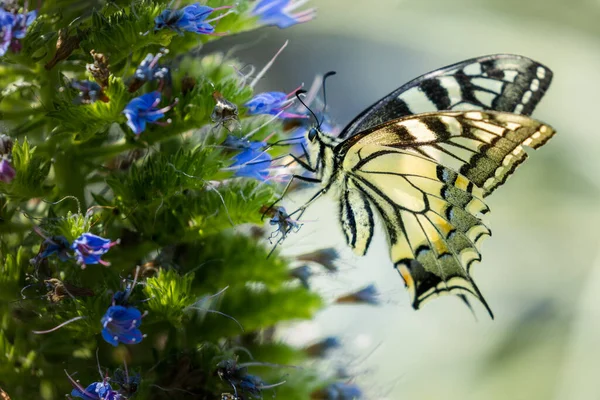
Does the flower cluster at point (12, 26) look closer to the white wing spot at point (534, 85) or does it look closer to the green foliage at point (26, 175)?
the green foliage at point (26, 175)

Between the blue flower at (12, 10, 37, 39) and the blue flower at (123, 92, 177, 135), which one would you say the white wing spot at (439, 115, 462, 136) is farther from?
the blue flower at (12, 10, 37, 39)

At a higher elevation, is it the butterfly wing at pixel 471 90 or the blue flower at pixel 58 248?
the butterfly wing at pixel 471 90

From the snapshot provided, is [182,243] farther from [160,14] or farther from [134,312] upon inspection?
[160,14]

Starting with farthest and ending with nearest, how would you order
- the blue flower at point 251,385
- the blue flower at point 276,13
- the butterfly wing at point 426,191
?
the butterfly wing at point 426,191 < the blue flower at point 276,13 < the blue flower at point 251,385

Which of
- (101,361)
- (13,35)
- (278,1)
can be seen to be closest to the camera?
(13,35)

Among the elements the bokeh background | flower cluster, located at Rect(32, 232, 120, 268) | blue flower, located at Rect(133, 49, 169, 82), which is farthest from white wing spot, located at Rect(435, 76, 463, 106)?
flower cluster, located at Rect(32, 232, 120, 268)

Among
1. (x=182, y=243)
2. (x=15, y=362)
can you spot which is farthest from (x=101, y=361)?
(x=182, y=243)

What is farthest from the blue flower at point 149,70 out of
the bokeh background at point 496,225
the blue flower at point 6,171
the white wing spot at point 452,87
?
the bokeh background at point 496,225
